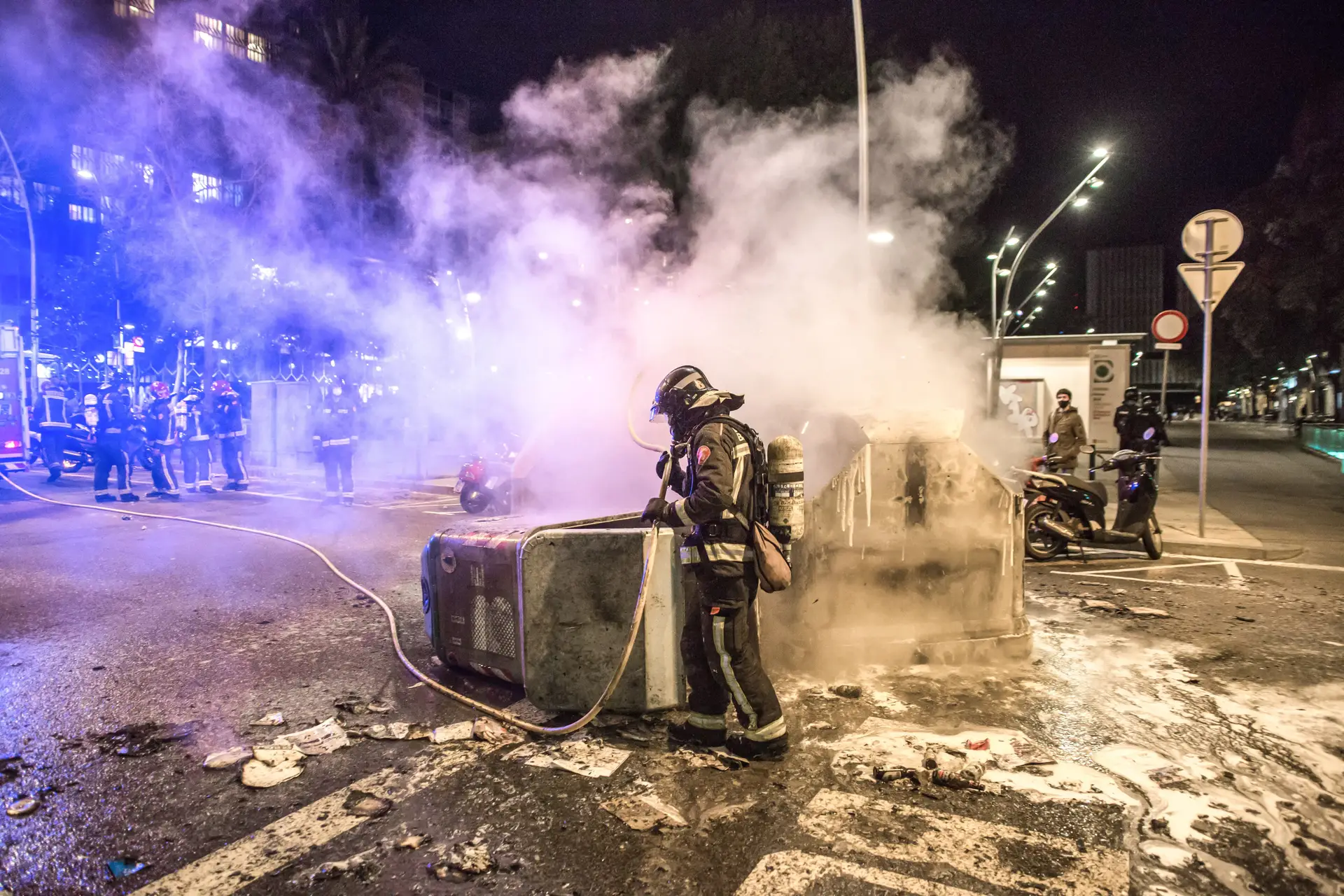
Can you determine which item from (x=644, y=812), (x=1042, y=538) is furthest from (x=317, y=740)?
(x=1042, y=538)

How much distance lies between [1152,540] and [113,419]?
14413mm

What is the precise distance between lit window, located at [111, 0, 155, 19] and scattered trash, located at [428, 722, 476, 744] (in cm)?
3525

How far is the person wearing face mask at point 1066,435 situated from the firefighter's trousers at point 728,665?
7.79 meters

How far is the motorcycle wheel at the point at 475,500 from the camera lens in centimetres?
1077

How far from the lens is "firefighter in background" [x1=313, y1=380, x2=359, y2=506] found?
11812 millimetres

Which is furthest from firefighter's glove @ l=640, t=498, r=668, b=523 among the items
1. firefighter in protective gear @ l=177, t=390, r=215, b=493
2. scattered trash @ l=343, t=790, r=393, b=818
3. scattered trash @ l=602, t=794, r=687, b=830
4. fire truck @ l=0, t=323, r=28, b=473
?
fire truck @ l=0, t=323, r=28, b=473

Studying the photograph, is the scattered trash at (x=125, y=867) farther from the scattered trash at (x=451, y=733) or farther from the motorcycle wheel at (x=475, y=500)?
the motorcycle wheel at (x=475, y=500)

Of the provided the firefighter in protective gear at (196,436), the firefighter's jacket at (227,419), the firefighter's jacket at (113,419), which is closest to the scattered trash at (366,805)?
the firefighter's jacket at (113,419)

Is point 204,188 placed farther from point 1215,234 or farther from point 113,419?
point 1215,234

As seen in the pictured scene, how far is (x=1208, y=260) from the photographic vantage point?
331 inches

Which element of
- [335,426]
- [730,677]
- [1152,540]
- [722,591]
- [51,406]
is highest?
[51,406]

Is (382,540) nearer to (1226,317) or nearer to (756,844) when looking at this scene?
(756,844)

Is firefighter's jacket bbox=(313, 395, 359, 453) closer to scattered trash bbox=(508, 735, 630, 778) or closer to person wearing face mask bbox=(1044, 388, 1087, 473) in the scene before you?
scattered trash bbox=(508, 735, 630, 778)

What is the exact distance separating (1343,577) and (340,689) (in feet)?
27.3
